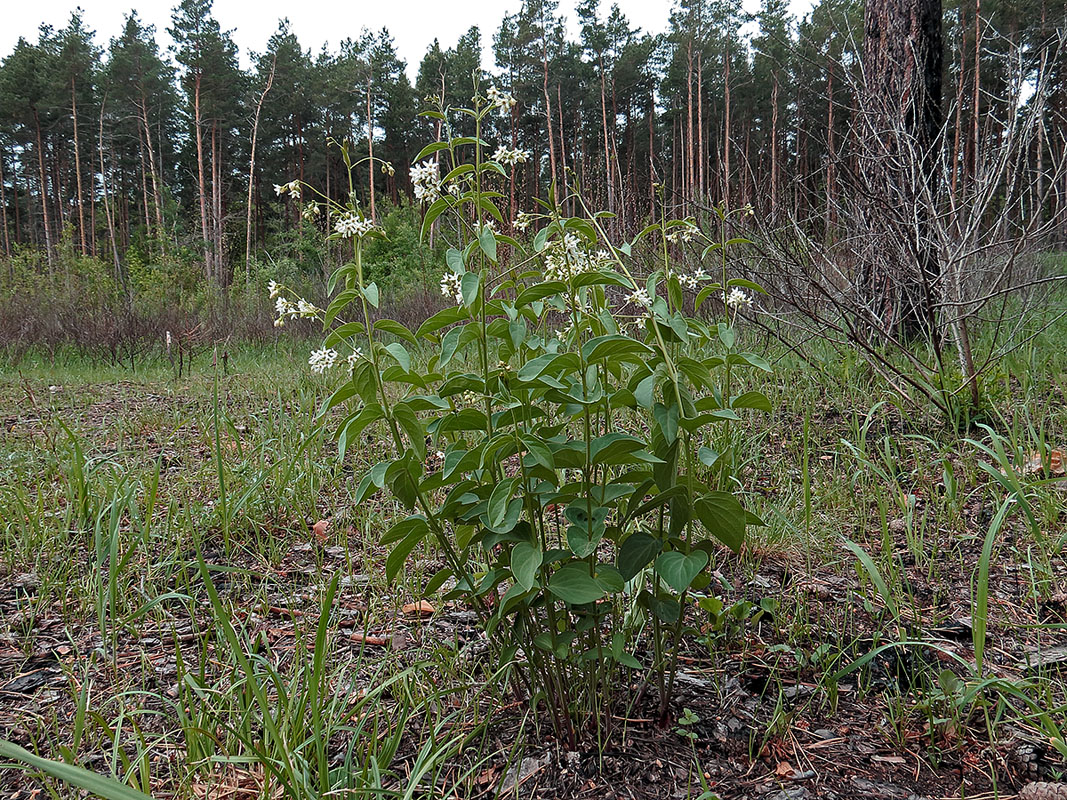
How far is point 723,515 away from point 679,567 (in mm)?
116

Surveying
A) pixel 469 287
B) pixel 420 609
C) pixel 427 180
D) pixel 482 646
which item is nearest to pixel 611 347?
pixel 469 287

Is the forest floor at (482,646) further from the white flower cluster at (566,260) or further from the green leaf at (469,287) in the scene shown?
the white flower cluster at (566,260)

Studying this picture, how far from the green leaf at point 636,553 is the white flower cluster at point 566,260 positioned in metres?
0.48

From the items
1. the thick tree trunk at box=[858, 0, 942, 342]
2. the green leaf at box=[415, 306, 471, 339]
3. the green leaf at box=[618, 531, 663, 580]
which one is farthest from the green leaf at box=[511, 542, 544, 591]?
the thick tree trunk at box=[858, 0, 942, 342]

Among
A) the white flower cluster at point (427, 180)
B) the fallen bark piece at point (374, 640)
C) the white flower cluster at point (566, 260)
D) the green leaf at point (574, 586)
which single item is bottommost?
the fallen bark piece at point (374, 640)

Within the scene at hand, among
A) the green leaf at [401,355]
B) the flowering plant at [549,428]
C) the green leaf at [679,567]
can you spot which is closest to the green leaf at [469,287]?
the flowering plant at [549,428]

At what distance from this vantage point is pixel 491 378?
106 cm

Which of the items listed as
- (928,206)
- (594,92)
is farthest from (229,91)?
(928,206)

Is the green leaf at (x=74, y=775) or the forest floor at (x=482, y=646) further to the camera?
the forest floor at (x=482, y=646)

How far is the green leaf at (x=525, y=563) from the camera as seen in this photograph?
3.17ft

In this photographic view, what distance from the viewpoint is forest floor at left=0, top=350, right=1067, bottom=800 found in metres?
1.14

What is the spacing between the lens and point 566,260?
1.07 meters

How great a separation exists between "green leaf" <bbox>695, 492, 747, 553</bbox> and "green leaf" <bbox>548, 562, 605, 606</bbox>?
219 millimetres

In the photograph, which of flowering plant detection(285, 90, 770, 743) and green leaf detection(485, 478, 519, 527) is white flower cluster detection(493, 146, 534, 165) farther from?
green leaf detection(485, 478, 519, 527)
